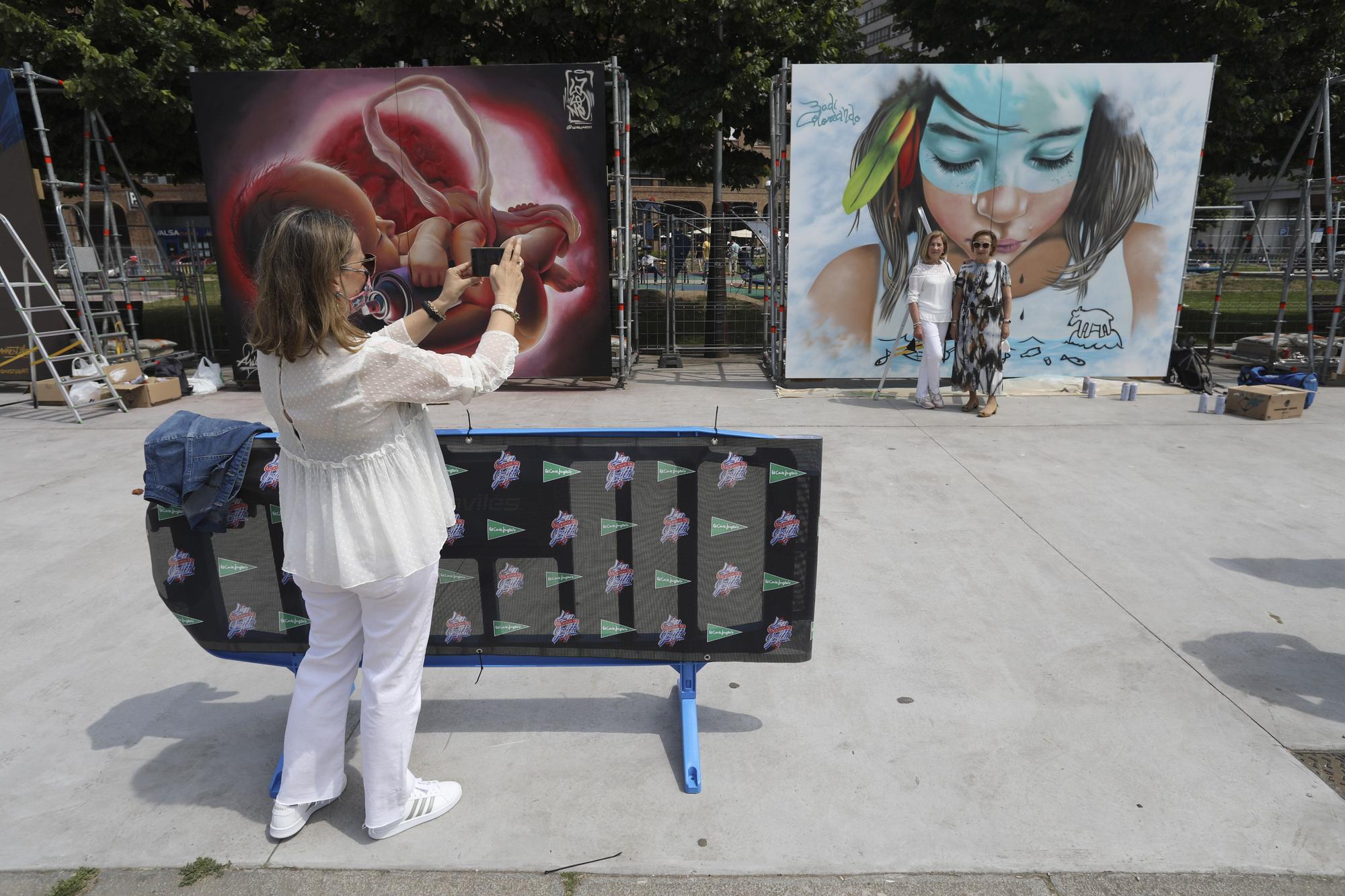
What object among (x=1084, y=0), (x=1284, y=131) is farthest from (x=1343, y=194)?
(x=1084, y=0)

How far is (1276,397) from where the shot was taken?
8.39m

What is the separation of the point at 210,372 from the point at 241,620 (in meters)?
Answer: 9.18

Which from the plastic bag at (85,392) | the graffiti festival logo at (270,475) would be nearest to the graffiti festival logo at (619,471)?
the graffiti festival logo at (270,475)

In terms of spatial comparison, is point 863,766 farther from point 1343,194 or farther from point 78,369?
point 1343,194

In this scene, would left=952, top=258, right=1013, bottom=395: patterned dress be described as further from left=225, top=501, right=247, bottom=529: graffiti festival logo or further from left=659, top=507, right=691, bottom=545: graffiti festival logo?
left=225, top=501, right=247, bottom=529: graffiti festival logo

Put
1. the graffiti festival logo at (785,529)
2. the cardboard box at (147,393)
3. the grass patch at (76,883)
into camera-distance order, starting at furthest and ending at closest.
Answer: the cardboard box at (147,393)
the graffiti festival logo at (785,529)
the grass patch at (76,883)

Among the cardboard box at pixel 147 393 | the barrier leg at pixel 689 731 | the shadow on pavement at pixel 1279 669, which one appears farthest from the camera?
the cardboard box at pixel 147 393

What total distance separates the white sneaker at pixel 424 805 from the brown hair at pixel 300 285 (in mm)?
1501

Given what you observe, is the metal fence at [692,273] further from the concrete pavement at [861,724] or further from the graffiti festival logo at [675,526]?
the graffiti festival logo at [675,526]

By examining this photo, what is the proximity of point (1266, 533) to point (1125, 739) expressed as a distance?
3019 mm

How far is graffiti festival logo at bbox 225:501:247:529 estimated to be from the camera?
3.04 meters

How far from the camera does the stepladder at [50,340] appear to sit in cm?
917

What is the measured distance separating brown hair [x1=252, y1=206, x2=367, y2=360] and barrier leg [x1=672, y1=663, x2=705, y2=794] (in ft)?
5.83

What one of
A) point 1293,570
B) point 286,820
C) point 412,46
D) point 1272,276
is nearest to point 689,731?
point 286,820
